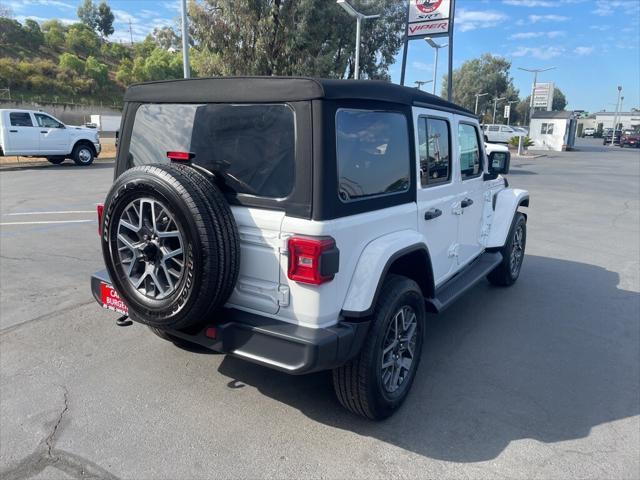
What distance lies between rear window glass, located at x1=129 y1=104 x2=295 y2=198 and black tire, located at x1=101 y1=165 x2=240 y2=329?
0.82ft

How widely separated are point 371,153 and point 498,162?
266cm

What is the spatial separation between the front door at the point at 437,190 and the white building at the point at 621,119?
389ft

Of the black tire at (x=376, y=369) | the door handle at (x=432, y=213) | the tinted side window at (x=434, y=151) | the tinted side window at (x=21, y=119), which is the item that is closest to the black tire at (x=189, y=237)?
the black tire at (x=376, y=369)

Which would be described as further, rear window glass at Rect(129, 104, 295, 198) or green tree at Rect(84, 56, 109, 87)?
green tree at Rect(84, 56, 109, 87)

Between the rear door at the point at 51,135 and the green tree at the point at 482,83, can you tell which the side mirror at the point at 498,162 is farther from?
the green tree at the point at 482,83

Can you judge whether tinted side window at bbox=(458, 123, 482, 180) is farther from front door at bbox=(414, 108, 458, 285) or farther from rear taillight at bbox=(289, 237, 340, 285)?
rear taillight at bbox=(289, 237, 340, 285)

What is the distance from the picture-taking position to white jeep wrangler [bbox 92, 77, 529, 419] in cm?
249

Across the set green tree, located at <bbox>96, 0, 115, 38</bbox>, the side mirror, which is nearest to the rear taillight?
the side mirror

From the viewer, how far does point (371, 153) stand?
289 cm

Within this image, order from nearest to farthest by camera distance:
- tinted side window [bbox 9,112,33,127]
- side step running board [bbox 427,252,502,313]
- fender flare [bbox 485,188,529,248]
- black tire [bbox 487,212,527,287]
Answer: side step running board [bbox 427,252,502,313] → fender flare [bbox 485,188,529,248] → black tire [bbox 487,212,527,287] → tinted side window [bbox 9,112,33,127]

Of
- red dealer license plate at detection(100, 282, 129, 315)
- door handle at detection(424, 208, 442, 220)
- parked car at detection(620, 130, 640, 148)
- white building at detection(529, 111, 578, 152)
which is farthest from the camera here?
parked car at detection(620, 130, 640, 148)

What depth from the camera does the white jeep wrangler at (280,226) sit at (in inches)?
98.1

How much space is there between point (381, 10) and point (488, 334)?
2983cm

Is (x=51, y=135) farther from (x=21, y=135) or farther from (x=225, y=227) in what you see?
(x=225, y=227)
